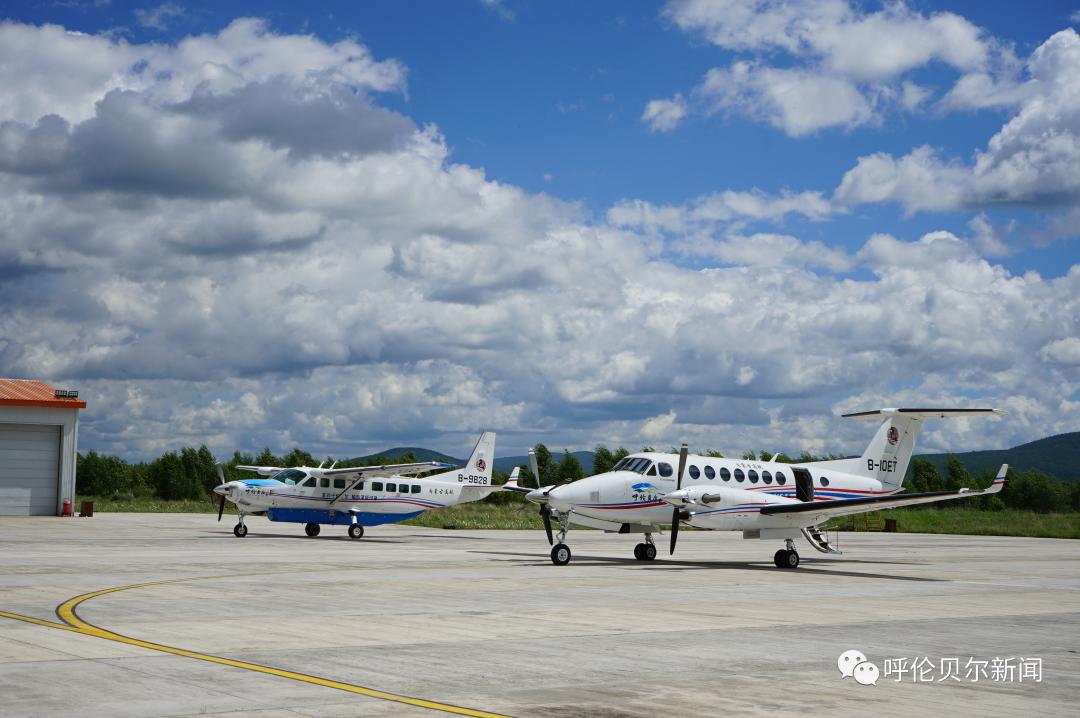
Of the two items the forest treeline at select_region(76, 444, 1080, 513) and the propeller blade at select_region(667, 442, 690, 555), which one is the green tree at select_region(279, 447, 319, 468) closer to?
the forest treeline at select_region(76, 444, 1080, 513)

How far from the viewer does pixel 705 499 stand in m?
28.0

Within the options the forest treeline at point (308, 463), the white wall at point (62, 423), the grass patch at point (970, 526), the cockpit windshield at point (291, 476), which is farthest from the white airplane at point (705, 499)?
the forest treeline at point (308, 463)

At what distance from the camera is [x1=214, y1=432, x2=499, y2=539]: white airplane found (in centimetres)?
4294

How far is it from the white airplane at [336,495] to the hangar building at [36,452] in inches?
763

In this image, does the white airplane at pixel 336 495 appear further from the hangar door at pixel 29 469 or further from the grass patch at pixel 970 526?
the grass patch at pixel 970 526

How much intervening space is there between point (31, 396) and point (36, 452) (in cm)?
386

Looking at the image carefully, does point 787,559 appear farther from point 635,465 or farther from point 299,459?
point 299,459

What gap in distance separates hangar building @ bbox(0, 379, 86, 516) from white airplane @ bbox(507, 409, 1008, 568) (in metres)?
39.3

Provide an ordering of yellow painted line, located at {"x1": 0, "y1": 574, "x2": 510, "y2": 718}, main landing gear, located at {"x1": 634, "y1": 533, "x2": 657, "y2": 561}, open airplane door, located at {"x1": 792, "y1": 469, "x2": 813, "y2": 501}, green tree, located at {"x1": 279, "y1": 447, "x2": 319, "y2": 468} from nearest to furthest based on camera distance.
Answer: yellow painted line, located at {"x1": 0, "y1": 574, "x2": 510, "y2": 718} → open airplane door, located at {"x1": 792, "y1": 469, "x2": 813, "y2": 501} → main landing gear, located at {"x1": 634, "y1": 533, "x2": 657, "y2": 561} → green tree, located at {"x1": 279, "y1": 447, "x2": 319, "y2": 468}

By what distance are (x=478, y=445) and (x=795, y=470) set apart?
898 inches

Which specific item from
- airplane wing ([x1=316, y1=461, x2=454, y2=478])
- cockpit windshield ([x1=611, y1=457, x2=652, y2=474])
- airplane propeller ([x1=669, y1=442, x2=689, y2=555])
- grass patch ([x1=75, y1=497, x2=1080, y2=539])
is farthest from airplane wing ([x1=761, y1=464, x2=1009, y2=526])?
grass patch ([x1=75, y1=497, x2=1080, y2=539])

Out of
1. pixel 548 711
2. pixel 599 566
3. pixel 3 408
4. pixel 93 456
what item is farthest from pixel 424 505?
pixel 93 456

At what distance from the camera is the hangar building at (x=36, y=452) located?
58.5m

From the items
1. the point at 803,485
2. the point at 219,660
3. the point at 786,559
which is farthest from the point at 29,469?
the point at 219,660
